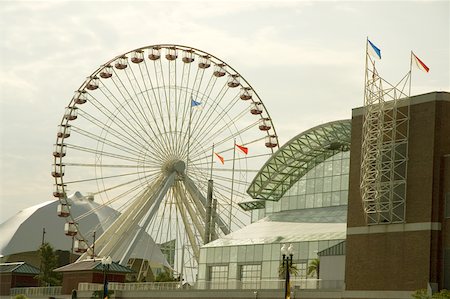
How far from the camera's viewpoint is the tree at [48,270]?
385 feet

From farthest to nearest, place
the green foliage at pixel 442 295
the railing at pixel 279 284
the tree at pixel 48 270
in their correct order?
the tree at pixel 48 270 < the railing at pixel 279 284 < the green foliage at pixel 442 295

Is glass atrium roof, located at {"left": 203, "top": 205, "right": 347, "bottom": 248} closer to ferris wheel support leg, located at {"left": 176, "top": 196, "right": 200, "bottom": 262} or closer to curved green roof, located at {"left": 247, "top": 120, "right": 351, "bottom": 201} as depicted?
curved green roof, located at {"left": 247, "top": 120, "right": 351, "bottom": 201}

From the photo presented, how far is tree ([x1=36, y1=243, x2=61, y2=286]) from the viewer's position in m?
117

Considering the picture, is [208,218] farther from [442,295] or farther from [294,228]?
[442,295]

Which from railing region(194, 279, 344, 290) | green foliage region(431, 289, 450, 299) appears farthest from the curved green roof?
green foliage region(431, 289, 450, 299)

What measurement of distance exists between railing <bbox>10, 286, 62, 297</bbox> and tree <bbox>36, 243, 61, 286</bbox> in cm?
651

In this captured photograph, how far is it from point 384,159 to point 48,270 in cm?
6349

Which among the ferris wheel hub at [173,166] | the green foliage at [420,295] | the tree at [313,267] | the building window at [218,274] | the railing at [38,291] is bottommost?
the railing at [38,291]

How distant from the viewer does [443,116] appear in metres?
63.3

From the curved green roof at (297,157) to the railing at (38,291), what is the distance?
21.1m

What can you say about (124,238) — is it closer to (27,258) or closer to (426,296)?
(426,296)

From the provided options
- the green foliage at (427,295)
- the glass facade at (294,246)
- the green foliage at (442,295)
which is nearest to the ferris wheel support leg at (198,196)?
the glass facade at (294,246)

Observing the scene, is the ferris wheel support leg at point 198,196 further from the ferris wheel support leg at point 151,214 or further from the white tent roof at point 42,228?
the white tent roof at point 42,228

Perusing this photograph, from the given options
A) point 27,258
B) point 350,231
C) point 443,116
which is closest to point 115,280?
point 350,231
